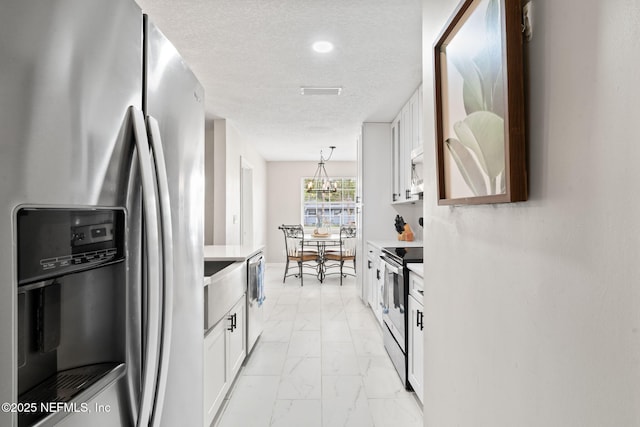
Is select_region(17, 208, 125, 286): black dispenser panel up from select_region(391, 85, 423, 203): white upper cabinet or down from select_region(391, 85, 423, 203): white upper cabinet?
down

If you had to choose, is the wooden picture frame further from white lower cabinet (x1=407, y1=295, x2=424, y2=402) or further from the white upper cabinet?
the white upper cabinet

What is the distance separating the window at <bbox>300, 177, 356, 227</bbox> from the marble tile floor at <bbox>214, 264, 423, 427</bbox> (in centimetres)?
436

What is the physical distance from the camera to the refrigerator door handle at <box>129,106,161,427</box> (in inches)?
30.1

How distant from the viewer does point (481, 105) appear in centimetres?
96

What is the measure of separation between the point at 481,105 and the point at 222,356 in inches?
77.1

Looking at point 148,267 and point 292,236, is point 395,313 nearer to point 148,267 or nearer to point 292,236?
point 148,267

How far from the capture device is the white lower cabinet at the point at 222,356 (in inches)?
72.6

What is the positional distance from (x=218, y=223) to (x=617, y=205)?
4.38 meters

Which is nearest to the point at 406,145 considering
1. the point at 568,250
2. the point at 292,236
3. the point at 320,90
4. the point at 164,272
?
the point at 320,90

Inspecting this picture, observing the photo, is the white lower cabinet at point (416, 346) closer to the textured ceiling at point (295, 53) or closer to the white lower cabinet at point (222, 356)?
the white lower cabinet at point (222, 356)

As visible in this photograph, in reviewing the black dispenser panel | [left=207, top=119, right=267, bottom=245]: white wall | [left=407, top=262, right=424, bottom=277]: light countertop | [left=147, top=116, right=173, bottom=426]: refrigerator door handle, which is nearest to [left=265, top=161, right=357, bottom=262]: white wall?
[left=207, top=119, right=267, bottom=245]: white wall

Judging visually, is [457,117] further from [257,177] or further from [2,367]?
[257,177]

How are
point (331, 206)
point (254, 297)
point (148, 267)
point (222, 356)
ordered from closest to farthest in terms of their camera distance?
point (148, 267)
point (222, 356)
point (254, 297)
point (331, 206)

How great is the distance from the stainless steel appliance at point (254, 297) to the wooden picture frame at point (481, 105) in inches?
Answer: 77.6
